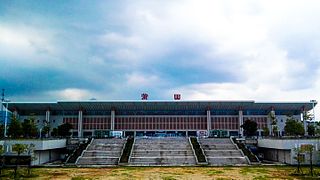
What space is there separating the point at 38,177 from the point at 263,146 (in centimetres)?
3463

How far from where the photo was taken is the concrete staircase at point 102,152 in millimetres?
44906

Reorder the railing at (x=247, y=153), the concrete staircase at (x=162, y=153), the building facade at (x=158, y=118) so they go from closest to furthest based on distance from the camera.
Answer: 1. the concrete staircase at (x=162, y=153)
2. the railing at (x=247, y=153)
3. the building facade at (x=158, y=118)

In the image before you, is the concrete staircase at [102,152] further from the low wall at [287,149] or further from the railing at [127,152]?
the low wall at [287,149]

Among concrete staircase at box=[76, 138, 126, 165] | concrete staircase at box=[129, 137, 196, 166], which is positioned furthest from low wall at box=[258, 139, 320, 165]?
concrete staircase at box=[76, 138, 126, 165]

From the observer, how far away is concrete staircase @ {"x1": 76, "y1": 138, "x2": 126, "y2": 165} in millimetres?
44906

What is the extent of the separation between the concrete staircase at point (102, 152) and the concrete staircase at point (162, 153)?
2.34m

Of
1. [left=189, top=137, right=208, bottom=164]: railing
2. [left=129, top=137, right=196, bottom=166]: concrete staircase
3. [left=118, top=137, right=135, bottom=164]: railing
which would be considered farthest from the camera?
[left=118, top=137, right=135, bottom=164]: railing

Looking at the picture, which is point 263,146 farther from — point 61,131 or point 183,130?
point 61,131

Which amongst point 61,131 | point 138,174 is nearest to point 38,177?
point 138,174

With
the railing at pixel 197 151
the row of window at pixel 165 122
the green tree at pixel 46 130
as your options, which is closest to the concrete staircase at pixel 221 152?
the railing at pixel 197 151

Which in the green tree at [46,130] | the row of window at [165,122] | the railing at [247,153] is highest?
the row of window at [165,122]

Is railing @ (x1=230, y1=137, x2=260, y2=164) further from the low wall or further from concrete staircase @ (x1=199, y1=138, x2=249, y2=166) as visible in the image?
the low wall

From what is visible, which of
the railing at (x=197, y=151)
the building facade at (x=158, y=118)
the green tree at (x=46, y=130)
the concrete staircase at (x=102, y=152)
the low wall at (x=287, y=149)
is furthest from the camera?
the building facade at (x=158, y=118)

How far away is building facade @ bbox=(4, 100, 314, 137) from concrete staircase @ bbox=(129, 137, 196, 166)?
89.2 feet
